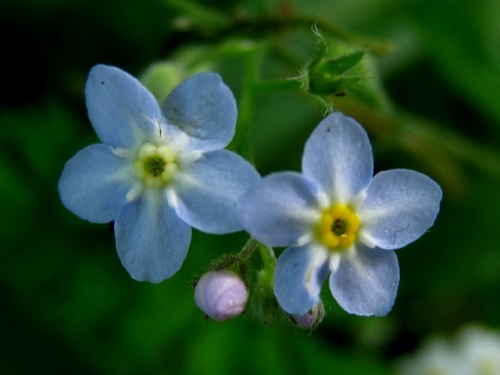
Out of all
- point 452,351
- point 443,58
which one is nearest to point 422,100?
point 443,58

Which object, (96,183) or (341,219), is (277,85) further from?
(96,183)

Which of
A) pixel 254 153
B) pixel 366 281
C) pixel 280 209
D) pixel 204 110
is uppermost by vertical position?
pixel 204 110

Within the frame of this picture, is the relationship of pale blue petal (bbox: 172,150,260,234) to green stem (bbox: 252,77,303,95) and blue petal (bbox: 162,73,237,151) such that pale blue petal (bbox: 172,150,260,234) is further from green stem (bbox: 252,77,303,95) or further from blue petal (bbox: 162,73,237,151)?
green stem (bbox: 252,77,303,95)

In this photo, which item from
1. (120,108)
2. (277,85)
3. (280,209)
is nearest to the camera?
(280,209)

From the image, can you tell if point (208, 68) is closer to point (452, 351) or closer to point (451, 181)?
point (451, 181)

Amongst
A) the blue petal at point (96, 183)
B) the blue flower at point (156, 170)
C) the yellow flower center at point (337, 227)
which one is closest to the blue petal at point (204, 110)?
the blue flower at point (156, 170)

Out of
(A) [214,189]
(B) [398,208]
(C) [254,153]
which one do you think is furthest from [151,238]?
(C) [254,153]
